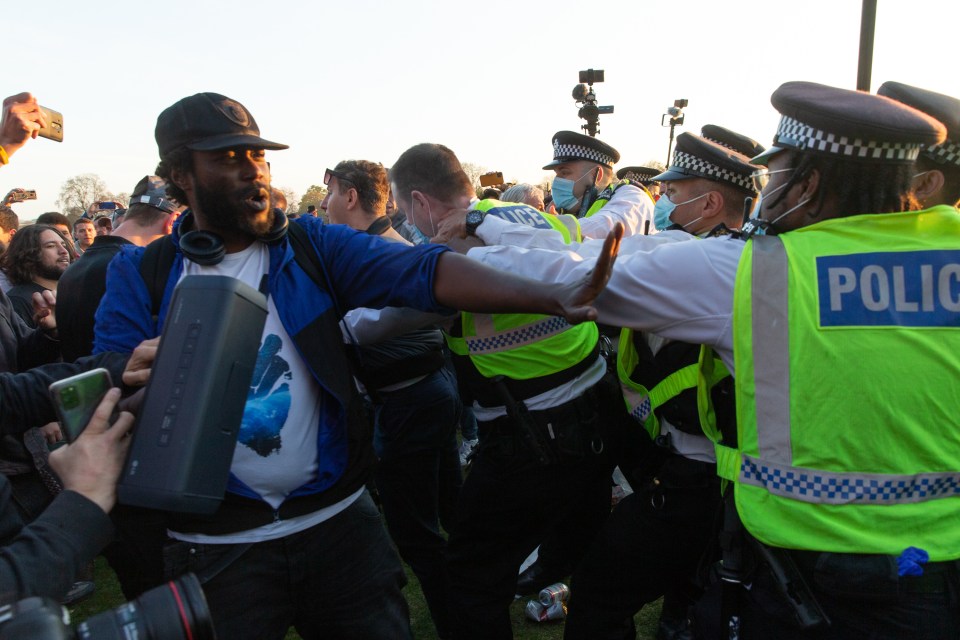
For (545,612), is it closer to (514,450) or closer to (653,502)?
(514,450)

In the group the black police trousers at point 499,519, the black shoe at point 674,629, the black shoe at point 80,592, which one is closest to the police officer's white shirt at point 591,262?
the black police trousers at point 499,519

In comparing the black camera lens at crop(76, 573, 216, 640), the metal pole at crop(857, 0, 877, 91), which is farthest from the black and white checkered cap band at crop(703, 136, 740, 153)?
the black camera lens at crop(76, 573, 216, 640)

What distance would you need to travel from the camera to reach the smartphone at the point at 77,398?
1.43 meters

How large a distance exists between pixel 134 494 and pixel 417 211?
2173 millimetres

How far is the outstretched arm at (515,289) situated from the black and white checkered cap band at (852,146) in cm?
54

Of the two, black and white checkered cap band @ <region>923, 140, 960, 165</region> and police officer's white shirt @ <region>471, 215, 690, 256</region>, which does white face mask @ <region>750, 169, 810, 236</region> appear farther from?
police officer's white shirt @ <region>471, 215, 690, 256</region>

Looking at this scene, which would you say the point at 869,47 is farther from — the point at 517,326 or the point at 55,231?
the point at 55,231

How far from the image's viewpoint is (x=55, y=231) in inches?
175

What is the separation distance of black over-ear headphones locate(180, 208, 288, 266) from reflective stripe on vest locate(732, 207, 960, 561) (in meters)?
1.36

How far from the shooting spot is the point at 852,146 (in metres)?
1.74

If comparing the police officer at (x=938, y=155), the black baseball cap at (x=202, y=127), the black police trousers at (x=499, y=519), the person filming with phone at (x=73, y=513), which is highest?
the black baseball cap at (x=202, y=127)

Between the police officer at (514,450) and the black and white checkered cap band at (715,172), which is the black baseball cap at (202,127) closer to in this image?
the police officer at (514,450)

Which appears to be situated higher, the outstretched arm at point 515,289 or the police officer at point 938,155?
the police officer at point 938,155

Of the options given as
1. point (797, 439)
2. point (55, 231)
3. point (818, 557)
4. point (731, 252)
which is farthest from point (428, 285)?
point (55, 231)
